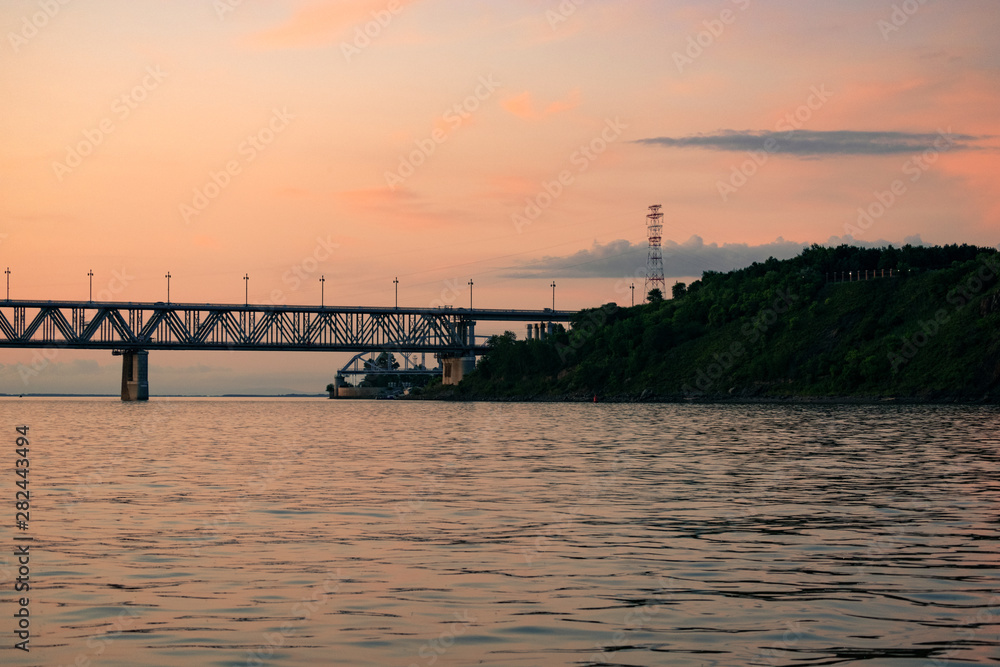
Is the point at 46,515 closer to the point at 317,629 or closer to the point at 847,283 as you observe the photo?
the point at 317,629

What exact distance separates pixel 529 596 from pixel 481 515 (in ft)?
32.3

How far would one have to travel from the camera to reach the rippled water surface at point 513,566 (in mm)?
13008

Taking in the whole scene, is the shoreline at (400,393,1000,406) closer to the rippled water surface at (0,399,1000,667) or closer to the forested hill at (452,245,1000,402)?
the forested hill at (452,245,1000,402)

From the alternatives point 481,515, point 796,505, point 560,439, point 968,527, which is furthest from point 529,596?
point 560,439

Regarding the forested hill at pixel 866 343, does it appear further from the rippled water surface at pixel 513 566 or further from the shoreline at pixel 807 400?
the rippled water surface at pixel 513 566

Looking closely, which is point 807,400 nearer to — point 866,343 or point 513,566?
point 866,343


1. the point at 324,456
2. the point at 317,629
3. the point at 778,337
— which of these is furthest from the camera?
the point at 778,337

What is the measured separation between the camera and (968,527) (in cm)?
2278

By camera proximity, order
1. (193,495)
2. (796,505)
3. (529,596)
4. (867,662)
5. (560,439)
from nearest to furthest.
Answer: (867,662)
(529,596)
(796,505)
(193,495)
(560,439)

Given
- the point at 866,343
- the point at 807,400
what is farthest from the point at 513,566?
the point at 866,343

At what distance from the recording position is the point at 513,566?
18.3 meters

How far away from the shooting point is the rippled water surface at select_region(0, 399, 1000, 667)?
1301cm

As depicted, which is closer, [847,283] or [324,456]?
[324,456]

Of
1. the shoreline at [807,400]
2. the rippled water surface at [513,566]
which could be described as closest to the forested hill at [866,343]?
the shoreline at [807,400]
